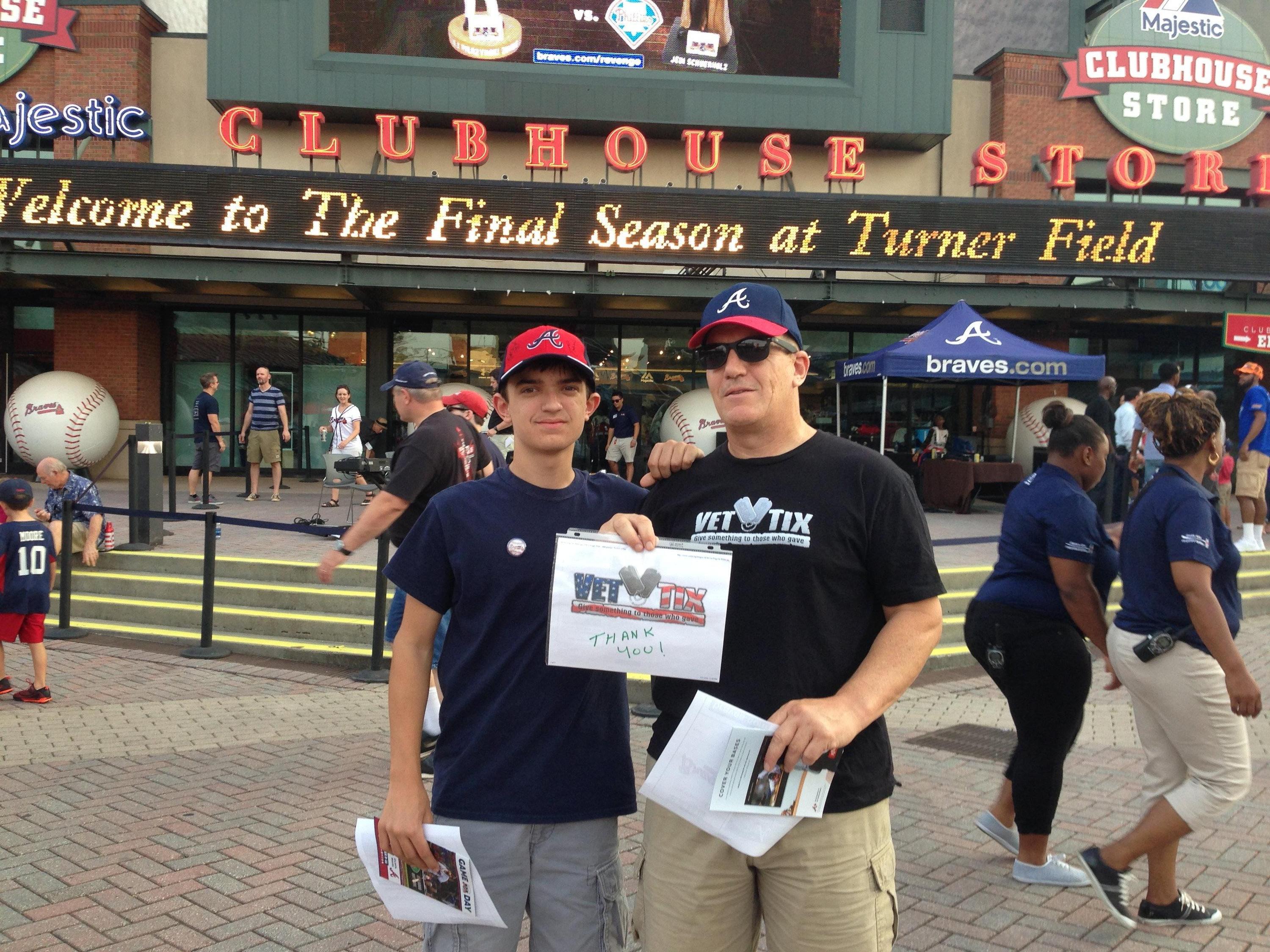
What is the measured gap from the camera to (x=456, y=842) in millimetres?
2186

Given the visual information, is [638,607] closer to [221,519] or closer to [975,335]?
[221,519]

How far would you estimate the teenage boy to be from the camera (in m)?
2.28

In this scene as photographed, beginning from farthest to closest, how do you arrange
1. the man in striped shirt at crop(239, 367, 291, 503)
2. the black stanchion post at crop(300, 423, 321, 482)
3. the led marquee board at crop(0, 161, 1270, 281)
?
the black stanchion post at crop(300, 423, 321, 482) → the led marquee board at crop(0, 161, 1270, 281) → the man in striped shirt at crop(239, 367, 291, 503)

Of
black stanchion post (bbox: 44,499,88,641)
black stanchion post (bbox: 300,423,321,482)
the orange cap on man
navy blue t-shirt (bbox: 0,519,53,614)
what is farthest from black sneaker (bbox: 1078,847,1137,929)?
black stanchion post (bbox: 300,423,321,482)

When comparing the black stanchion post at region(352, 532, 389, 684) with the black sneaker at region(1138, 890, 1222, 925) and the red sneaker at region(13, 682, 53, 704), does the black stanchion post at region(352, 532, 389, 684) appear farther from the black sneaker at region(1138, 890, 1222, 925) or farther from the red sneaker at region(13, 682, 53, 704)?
the black sneaker at region(1138, 890, 1222, 925)

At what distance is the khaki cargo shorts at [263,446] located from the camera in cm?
1454

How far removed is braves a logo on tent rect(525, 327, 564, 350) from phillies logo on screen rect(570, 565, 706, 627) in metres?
0.55

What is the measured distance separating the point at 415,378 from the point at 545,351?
3338 millimetres

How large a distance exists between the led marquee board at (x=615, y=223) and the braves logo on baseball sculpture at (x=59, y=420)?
114 inches

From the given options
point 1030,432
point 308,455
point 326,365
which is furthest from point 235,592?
point 1030,432

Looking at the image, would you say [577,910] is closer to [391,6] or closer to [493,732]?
[493,732]

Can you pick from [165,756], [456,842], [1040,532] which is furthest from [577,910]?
[165,756]

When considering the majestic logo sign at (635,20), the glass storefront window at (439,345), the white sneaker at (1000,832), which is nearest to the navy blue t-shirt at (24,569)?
the white sneaker at (1000,832)

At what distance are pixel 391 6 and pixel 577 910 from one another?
68.7 ft
